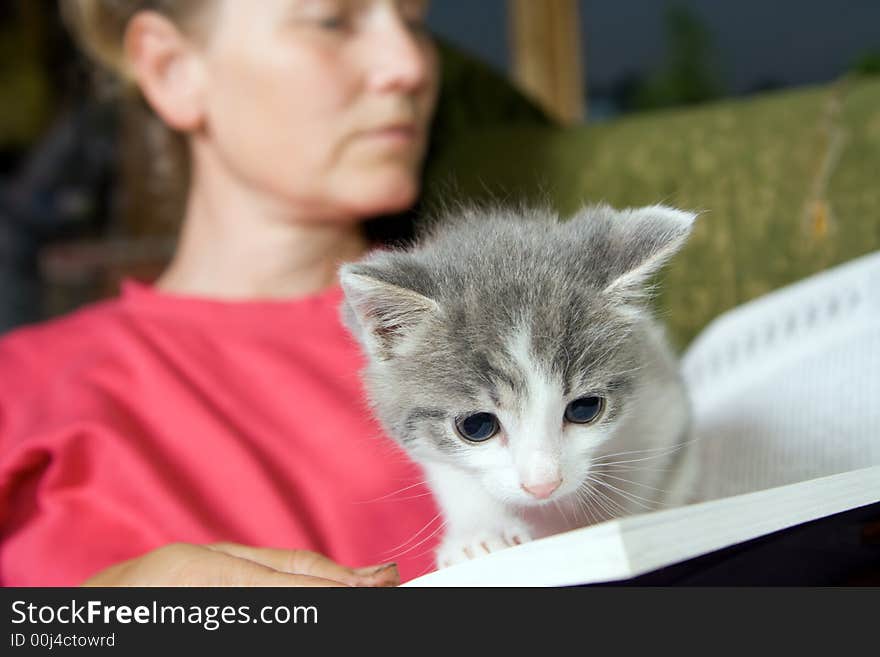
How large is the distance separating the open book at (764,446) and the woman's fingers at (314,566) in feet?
0.31

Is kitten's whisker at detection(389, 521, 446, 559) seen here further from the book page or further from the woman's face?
the woman's face

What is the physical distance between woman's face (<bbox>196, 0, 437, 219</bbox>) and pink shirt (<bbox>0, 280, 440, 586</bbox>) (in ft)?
0.73

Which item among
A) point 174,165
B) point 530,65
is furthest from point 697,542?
point 530,65

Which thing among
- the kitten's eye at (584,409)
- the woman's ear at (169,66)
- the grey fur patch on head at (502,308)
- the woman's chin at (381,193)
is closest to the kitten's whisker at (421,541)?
the grey fur patch on head at (502,308)

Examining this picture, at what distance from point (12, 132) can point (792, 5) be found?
338 cm

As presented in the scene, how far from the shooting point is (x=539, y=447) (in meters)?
0.78

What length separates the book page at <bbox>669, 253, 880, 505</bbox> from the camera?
3.49ft

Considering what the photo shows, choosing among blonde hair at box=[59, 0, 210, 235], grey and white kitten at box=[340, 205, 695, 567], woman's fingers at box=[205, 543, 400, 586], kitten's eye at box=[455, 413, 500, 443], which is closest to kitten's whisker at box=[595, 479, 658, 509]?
grey and white kitten at box=[340, 205, 695, 567]

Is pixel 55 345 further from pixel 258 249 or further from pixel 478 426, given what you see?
pixel 478 426

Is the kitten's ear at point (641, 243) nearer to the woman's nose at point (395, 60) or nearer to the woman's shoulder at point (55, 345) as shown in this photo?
the woman's nose at point (395, 60)

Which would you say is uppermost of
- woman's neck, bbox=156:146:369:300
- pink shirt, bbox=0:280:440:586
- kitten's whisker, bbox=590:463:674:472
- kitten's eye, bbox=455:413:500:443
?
woman's neck, bbox=156:146:369:300

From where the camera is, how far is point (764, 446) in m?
1.18

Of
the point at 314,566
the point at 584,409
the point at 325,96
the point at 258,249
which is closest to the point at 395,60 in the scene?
the point at 325,96

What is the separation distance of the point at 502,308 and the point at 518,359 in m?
0.05
